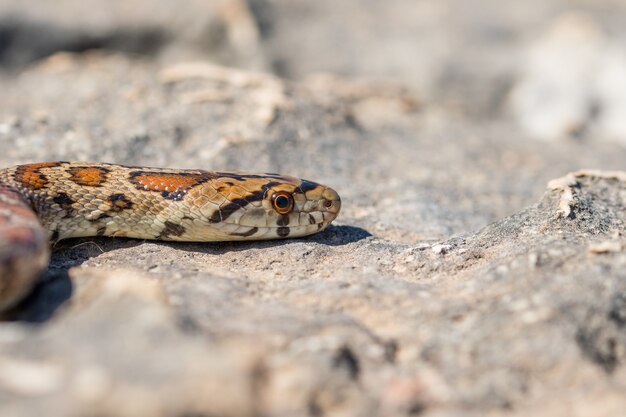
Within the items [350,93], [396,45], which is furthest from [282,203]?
[396,45]

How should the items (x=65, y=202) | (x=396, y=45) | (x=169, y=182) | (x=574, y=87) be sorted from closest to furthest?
1. (x=65, y=202)
2. (x=169, y=182)
3. (x=574, y=87)
4. (x=396, y=45)

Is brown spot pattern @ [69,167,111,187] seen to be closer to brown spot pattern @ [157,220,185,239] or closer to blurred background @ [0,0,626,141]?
brown spot pattern @ [157,220,185,239]

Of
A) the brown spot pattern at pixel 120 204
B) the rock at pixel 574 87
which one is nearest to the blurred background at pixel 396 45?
the rock at pixel 574 87

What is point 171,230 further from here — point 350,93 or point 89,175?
point 350,93

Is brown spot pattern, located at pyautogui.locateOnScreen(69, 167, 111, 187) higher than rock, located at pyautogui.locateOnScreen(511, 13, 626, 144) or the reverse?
the reverse

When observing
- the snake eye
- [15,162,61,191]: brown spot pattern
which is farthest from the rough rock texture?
[15,162,61,191]: brown spot pattern
